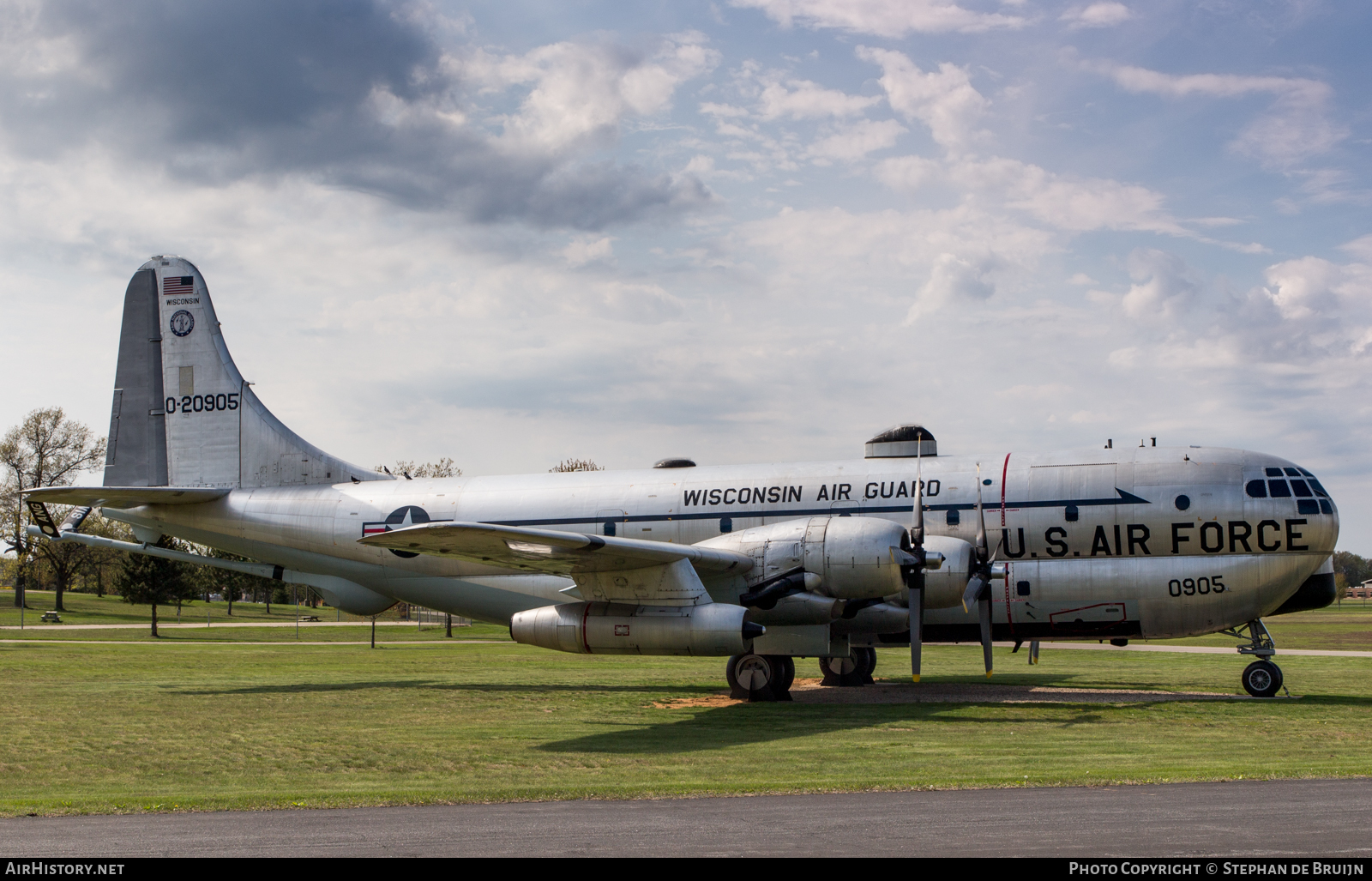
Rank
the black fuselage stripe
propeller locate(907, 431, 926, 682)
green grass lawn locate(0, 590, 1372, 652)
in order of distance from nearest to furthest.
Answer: propeller locate(907, 431, 926, 682), the black fuselage stripe, green grass lawn locate(0, 590, 1372, 652)

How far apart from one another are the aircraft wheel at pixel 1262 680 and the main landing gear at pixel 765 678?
356 inches

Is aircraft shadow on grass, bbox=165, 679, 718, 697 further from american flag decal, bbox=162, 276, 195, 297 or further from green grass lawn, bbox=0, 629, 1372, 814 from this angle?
american flag decal, bbox=162, 276, 195, 297

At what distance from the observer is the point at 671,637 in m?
19.4

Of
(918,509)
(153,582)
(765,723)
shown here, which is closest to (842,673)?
(918,509)

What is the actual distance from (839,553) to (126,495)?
17.4 m

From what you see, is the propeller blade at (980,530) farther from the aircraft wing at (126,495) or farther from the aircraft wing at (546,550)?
the aircraft wing at (126,495)

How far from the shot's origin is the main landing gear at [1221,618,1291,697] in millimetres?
21250

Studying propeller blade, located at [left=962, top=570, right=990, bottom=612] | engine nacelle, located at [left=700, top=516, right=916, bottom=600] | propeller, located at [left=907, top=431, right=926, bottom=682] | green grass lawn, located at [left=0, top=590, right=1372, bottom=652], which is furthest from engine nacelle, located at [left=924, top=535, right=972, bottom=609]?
green grass lawn, located at [left=0, top=590, right=1372, bottom=652]

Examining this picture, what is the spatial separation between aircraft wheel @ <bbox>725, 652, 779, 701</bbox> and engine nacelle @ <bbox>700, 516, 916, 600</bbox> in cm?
184

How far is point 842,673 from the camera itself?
26.1 m

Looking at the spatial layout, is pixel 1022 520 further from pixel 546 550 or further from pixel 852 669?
pixel 546 550

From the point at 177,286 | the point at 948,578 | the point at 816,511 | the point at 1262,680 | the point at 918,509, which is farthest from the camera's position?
the point at 177,286
